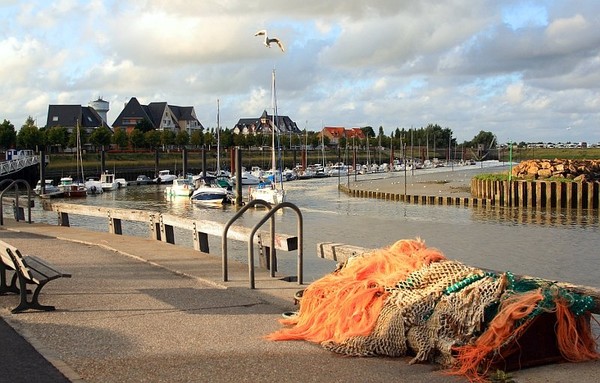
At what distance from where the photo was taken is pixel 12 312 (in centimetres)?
864

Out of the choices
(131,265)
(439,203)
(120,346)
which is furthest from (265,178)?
(120,346)

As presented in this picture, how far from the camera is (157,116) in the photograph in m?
157

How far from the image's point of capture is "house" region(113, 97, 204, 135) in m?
153

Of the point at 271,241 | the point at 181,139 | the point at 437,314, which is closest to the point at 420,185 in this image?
the point at 181,139

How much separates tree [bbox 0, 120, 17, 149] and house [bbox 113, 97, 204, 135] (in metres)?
41.0

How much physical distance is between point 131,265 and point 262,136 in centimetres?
14625

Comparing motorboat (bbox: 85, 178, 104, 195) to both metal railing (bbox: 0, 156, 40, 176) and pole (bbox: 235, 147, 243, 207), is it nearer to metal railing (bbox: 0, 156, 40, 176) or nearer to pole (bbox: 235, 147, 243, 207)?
metal railing (bbox: 0, 156, 40, 176)

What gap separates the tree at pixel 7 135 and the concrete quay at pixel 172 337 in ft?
330

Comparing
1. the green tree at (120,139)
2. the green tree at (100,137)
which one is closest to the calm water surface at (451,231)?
the green tree at (100,137)

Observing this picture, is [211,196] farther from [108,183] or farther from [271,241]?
[271,241]

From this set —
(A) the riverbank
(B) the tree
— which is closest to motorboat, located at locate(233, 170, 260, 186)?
(A) the riverbank

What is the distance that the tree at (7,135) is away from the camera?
10456 cm

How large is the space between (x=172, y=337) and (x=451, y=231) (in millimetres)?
28833

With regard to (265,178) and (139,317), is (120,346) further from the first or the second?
(265,178)
